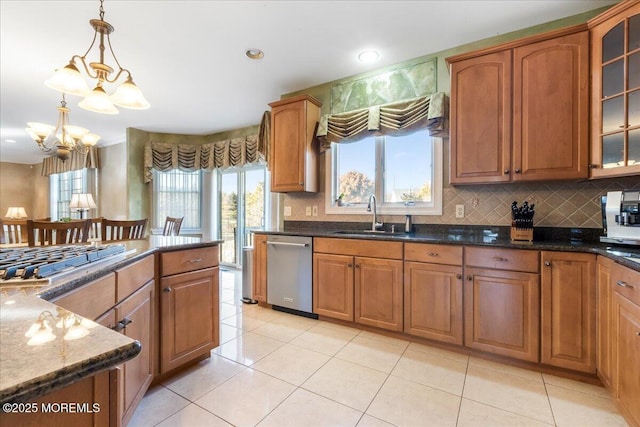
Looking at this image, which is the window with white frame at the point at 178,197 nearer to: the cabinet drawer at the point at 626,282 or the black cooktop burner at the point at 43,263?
the black cooktop burner at the point at 43,263

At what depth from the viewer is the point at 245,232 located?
505 centimetres

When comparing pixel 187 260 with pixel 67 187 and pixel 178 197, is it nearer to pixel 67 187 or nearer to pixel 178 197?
pixel 178 197

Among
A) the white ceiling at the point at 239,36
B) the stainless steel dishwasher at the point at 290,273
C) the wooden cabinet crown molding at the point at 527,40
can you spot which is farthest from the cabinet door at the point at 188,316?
the wooden cabinet crown molding at the point at 527,40

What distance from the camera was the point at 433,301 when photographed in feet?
7.26

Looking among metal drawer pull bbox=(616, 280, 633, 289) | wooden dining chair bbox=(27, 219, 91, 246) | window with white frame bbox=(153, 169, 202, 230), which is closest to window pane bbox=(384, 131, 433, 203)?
metal drawer pull bbox=(616, 280, 633, 289)

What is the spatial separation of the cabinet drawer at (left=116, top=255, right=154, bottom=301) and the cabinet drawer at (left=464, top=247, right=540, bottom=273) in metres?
2.09

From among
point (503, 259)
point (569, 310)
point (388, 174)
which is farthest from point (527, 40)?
point (569, 310)

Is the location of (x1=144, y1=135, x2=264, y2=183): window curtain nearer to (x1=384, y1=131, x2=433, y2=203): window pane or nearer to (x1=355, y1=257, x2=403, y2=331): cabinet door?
(x1=384, y1=131, x2=433, y2=203): window pane

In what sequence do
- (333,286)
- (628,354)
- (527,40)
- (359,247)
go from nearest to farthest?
(628,354), (527,40), (359,247), (333,286)

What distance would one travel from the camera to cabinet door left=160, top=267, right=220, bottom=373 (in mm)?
1737

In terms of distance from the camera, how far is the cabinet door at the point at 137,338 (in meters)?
1.32

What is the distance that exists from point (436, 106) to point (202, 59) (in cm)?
228

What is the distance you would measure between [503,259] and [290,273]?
1.85 m

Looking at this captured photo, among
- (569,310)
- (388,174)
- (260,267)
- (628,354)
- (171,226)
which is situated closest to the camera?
(628,354)
